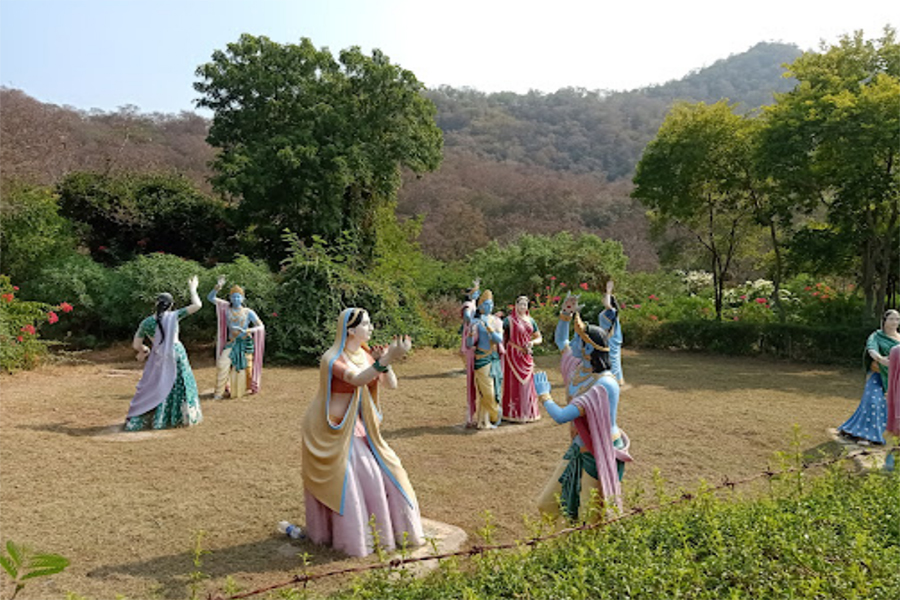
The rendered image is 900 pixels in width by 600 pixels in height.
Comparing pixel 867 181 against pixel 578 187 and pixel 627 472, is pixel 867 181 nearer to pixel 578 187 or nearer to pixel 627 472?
pixel 627 472

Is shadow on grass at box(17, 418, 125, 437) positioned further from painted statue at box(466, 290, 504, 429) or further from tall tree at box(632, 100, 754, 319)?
tall tree at box(632, 100, 754, 319)

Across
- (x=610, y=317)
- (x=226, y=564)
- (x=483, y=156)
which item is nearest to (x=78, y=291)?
(x=610, y=317)

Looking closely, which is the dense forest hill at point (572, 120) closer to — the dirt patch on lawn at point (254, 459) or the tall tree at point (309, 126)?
the tall tree at point (309, 126)

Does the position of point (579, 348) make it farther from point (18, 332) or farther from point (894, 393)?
point (18, 332)

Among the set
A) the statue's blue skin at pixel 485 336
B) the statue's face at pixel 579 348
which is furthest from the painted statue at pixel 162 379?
the statue's face at pixel 579 348

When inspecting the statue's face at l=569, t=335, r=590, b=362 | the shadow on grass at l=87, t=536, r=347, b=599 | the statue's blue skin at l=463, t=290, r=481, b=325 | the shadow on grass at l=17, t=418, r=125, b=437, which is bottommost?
the shadow on grass at l=17, t=418, r=125, b=437

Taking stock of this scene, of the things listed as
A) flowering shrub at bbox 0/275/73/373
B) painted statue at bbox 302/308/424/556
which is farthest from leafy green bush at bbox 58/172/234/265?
painted statue at bbox 302/308/424/556

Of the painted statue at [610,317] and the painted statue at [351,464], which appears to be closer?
the painted statue at [351,464]

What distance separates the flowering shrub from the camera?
47.7ft

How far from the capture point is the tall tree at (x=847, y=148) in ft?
49.9

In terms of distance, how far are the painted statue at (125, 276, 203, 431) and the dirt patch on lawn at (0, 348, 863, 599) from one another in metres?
0.33

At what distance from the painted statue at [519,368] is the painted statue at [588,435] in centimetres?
518

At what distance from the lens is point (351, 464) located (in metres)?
5.76

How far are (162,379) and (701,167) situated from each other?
1530 cm
